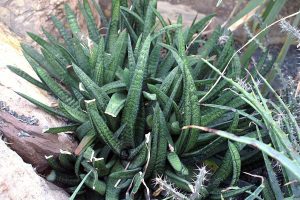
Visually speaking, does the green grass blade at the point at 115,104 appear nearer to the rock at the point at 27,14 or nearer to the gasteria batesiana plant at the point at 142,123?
the gasteria batesiana plant at the point at 142,123

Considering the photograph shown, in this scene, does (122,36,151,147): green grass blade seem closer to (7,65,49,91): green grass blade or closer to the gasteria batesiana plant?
the gasteria batesiana plant

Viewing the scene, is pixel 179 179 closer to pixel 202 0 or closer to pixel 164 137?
pixel 164 137

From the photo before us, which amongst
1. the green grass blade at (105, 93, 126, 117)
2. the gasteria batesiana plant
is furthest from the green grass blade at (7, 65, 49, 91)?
the green grass blade at (105, 93, 126, 117)

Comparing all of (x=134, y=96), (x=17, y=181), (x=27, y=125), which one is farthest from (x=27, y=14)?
(x=17, y=181)

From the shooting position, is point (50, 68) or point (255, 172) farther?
point (50, 68)

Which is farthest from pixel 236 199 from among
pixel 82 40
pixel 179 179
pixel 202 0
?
pixel 202 0

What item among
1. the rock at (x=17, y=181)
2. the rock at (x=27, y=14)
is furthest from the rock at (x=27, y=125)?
the rock at (x=27, y=14)

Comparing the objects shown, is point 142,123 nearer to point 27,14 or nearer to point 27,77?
point 27,77
